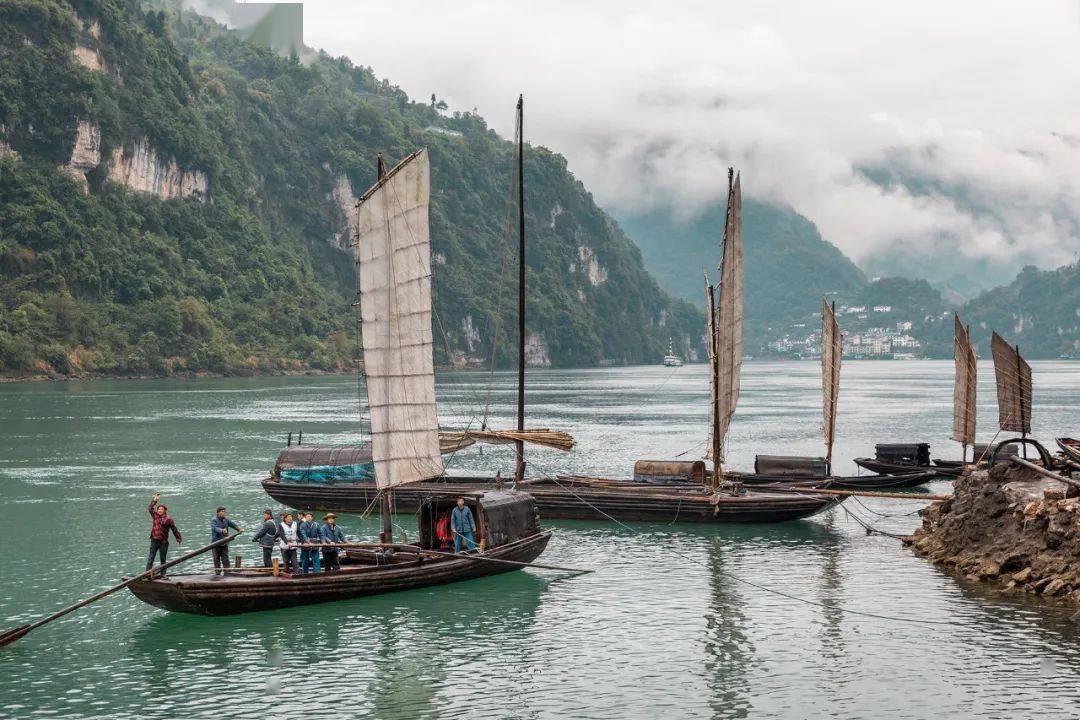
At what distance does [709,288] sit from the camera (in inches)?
1545

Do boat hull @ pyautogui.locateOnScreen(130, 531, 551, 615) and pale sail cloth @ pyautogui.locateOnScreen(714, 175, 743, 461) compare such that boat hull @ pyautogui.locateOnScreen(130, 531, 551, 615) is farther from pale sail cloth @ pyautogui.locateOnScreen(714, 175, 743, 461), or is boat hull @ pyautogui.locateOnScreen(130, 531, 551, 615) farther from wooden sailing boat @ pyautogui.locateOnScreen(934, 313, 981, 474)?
wooden sailing boat @ pyautogui.locateOnScreen(934, 313, 981, 474)

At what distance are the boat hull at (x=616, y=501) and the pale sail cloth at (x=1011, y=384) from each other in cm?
787

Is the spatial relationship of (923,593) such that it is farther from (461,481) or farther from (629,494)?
(461,481)

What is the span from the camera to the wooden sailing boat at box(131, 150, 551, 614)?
96.5 feet

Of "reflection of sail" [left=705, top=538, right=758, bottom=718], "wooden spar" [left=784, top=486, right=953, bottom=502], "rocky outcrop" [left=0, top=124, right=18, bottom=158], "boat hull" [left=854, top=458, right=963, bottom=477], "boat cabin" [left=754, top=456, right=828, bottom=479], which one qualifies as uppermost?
"rocky outcrop" [left=0, top=124, right=18, bottom=158]

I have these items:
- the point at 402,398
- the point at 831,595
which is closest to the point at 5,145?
the point at 402,398

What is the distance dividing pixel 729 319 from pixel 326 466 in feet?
57.8

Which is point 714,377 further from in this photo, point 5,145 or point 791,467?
point 5,145

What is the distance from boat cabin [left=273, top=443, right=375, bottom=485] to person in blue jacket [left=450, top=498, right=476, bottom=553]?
14813 millimetres

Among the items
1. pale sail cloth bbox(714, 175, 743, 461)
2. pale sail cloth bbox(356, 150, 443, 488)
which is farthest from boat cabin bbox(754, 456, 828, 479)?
pale sail cloth bbox(356, 150, 443, 488)

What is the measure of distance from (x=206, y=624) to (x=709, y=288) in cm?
2075

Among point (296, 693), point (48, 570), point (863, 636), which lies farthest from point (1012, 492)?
point (48, 570)

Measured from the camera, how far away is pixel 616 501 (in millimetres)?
41688

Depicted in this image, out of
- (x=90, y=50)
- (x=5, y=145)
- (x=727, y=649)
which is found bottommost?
(x=727, y=649)
